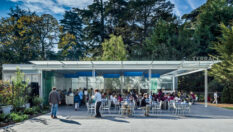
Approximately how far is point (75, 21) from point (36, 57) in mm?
9848

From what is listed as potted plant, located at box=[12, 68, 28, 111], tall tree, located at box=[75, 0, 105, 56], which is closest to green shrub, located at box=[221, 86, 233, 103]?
tall tree, located at box=[75, 0, 105, 56]

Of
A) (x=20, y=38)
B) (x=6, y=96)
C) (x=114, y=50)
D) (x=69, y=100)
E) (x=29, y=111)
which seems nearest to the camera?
(x=6, y=96)

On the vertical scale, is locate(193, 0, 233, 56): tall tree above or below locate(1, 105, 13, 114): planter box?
above

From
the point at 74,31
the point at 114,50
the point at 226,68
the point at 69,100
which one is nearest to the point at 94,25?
the point at 74,31

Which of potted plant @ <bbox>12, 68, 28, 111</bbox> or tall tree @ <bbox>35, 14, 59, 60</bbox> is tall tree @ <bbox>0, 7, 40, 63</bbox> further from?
potted plant @ <bbox>12, 68, 28, 111</bbox>

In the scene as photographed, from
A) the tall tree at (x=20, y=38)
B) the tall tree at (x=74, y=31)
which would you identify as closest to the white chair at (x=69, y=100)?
the tall tree at (x=20, y=38)

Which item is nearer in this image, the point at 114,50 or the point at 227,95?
the point at 227,95

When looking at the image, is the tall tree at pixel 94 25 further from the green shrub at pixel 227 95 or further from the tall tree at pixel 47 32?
the green shrub at pixel 227 95

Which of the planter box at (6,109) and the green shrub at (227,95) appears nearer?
the planter box at (6,109)

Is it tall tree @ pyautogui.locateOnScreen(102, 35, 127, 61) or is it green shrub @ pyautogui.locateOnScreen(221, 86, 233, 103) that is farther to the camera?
tall tree @ pyautogui.locateOnScreen(102, 35, 127, 61)

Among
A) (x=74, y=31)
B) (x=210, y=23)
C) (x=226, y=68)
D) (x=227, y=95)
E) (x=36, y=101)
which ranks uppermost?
(x=74, y=31)

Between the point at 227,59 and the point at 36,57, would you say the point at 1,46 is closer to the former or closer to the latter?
the point at 36,57

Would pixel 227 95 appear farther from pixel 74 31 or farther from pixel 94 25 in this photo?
pixel 74 31

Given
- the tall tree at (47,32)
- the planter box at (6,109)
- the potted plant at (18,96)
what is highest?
the tall tree at (47,32)
